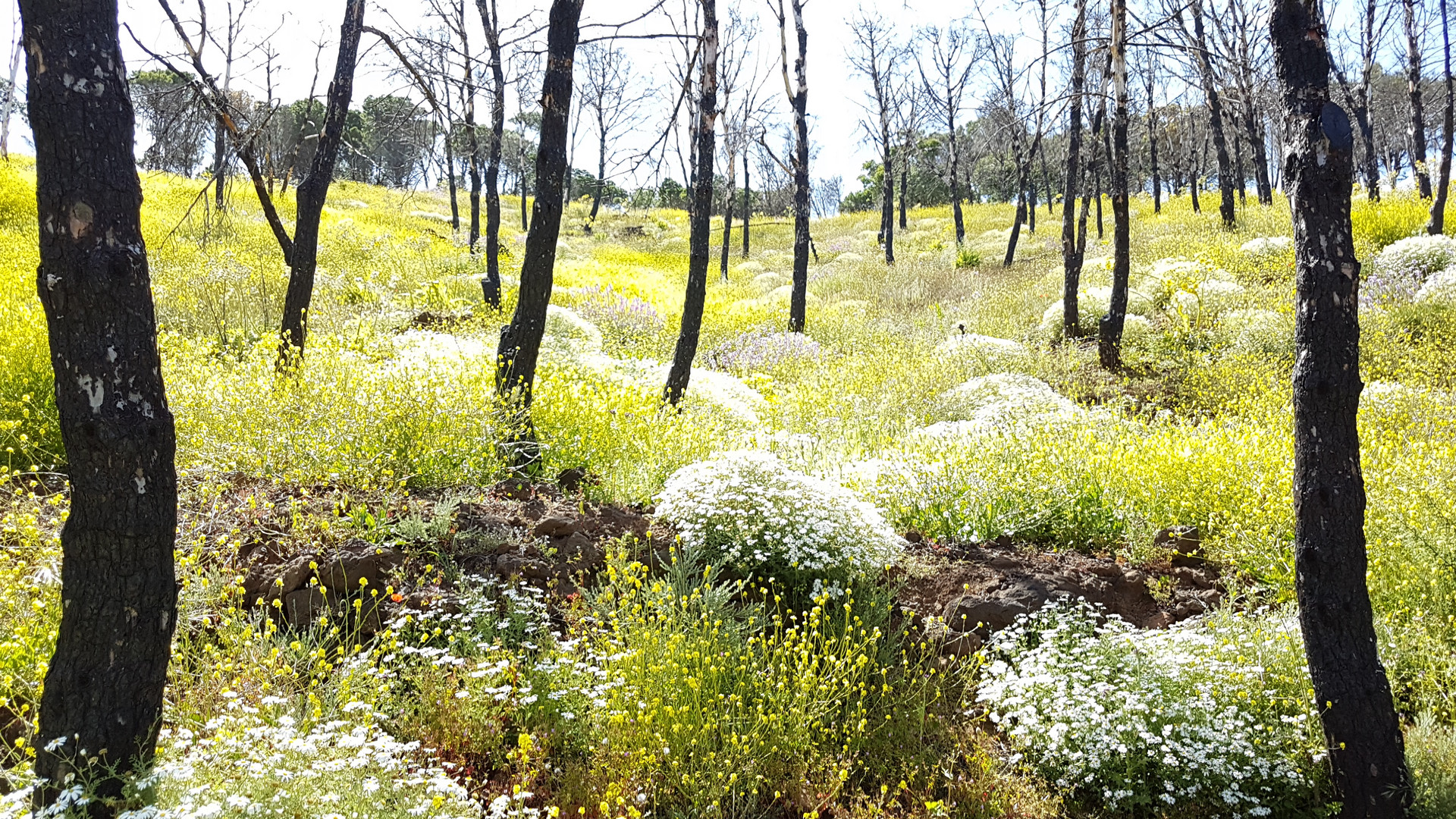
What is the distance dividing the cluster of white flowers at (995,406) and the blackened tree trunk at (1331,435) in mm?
4508

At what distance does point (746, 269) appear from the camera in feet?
83.6

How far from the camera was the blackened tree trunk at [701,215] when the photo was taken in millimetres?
9039

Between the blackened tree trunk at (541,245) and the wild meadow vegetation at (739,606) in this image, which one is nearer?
the wild meadow vegetation at (739,606)

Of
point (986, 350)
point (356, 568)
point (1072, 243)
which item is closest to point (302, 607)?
point (356, 568)

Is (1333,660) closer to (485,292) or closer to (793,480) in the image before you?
(793,480)

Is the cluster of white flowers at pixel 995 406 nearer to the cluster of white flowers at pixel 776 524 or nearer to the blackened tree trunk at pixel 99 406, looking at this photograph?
the cluster of white flowers at pixel 776 524

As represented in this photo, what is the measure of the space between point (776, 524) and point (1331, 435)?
2680mm

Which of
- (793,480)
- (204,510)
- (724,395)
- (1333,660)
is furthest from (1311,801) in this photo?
(724,395)

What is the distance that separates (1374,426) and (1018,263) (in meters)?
14.7

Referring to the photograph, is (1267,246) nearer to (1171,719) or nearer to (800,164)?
(800,164)

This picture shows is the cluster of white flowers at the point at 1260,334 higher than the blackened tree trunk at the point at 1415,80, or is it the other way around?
the blackened tree trunk at the point at 1415,80

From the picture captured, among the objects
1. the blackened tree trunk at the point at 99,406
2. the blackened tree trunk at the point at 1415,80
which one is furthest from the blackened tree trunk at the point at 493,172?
the blackened tree trunk at the point at 1415,80

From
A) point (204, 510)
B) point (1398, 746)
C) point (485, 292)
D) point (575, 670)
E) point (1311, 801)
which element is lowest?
point (1311, 801)

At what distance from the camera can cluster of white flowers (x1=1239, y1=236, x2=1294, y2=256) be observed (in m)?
14.1
